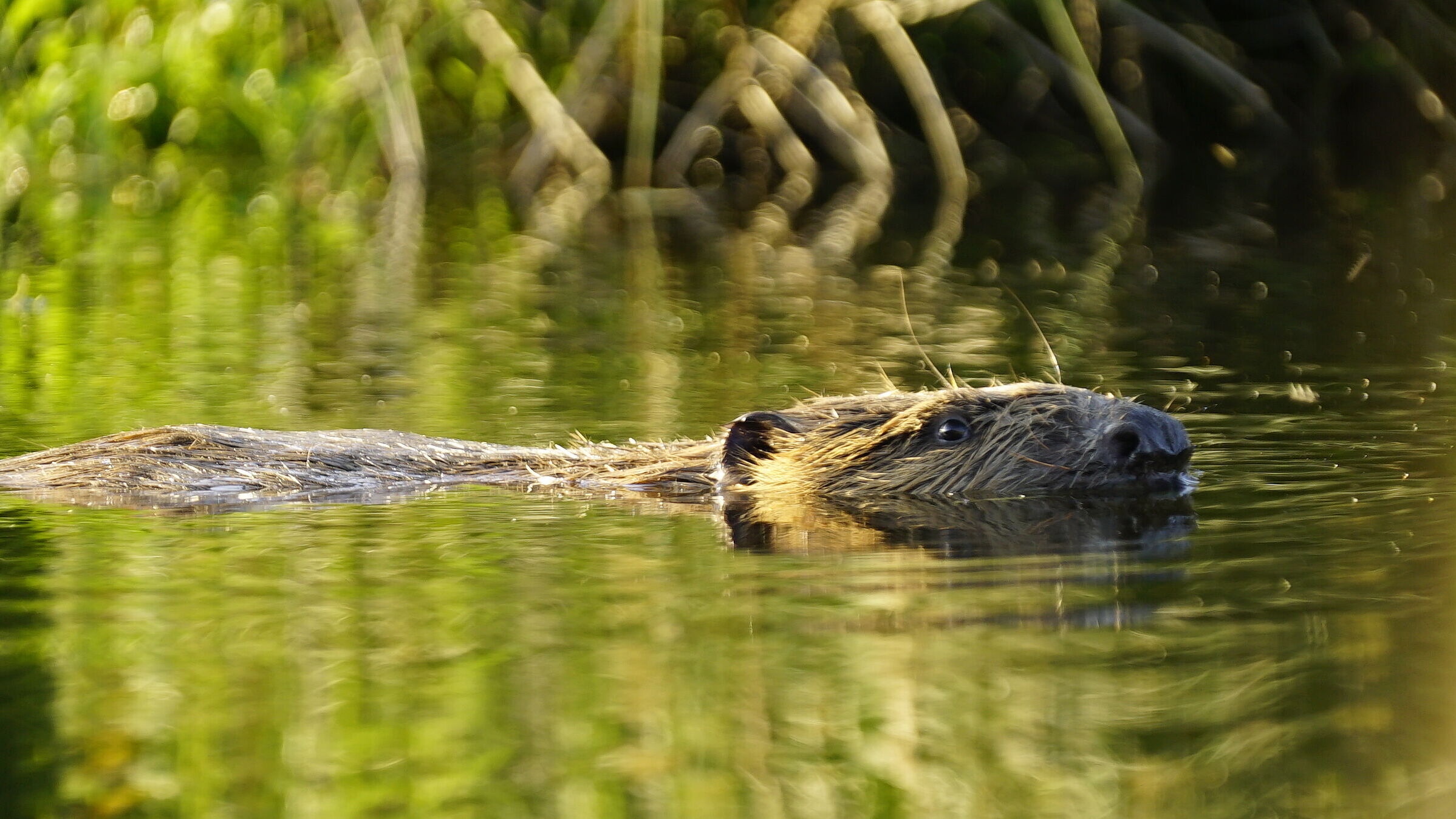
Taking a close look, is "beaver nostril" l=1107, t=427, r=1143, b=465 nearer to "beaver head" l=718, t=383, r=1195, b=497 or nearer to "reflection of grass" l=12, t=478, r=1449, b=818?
"beaver head" l=718, t=383, r=1195, b=497

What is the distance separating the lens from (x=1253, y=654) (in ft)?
12.2

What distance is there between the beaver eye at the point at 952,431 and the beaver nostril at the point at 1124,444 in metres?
0.47

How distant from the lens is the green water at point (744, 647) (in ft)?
9.98

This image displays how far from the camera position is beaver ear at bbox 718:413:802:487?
5910 mm

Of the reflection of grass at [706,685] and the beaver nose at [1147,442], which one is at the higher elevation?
the beaver nose at [1147,442]

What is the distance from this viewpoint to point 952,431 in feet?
18.8

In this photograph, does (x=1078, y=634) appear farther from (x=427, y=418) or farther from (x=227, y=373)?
(x=227, y=373)

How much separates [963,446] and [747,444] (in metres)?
0.68

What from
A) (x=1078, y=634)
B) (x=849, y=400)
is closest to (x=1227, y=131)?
(x=849, y=400)

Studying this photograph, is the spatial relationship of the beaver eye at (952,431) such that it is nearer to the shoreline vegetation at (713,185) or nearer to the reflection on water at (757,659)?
the reflection on water at (757,659)

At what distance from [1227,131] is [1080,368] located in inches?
512

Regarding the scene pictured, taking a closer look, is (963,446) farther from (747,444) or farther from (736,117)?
(736,117)

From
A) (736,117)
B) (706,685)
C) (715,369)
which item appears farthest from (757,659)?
(736,117)

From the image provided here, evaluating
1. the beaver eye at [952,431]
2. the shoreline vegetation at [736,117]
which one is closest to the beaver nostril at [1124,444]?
the beaver eye at [952,431]
